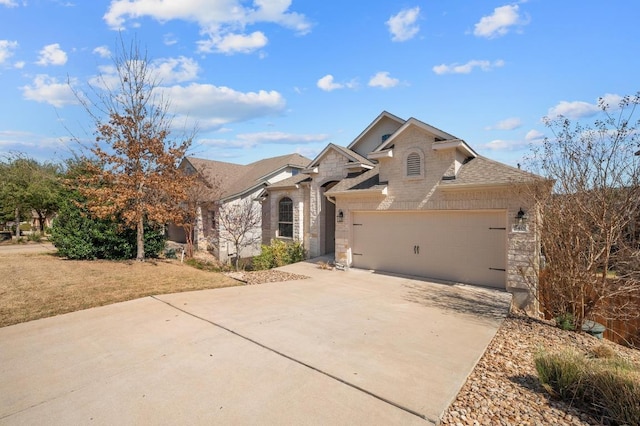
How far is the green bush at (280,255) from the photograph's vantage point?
1550 cm

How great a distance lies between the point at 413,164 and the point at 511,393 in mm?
8263

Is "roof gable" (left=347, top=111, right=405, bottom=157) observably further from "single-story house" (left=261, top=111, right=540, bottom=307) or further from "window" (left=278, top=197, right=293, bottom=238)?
"window" (left=278, top=197, right=293, bottom=238)

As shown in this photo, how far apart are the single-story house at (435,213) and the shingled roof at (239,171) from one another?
7595 millimetres

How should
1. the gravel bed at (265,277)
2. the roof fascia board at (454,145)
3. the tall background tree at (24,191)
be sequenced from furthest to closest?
the tall background tree at (24,191)
the gravel bed at (265,277)
the roof fascia board at (454,145)

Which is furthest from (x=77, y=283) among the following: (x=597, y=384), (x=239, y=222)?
(x=597, y=384)

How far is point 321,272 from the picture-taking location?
12.3 metres

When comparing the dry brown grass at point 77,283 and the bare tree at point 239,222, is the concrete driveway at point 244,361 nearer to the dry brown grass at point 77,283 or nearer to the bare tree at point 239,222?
the dry brown grass at point 77,283

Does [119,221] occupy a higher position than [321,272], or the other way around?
[119,221]

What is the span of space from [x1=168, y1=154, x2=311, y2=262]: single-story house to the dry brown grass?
233 inches

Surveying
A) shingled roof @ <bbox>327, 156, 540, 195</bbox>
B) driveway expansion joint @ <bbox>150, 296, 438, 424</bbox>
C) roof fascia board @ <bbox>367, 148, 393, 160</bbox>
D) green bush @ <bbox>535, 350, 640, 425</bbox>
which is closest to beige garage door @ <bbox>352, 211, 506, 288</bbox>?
shingled roof @ <bbox>327, 156, 540, 195</bbox>

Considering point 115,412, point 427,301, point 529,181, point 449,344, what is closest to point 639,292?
point 529,181

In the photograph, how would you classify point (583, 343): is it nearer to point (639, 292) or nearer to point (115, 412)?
point (639, 292)

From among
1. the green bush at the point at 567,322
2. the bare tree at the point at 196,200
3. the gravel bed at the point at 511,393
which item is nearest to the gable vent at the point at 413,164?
the green bush at the point at 567,322

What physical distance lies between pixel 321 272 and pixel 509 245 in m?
6.37
